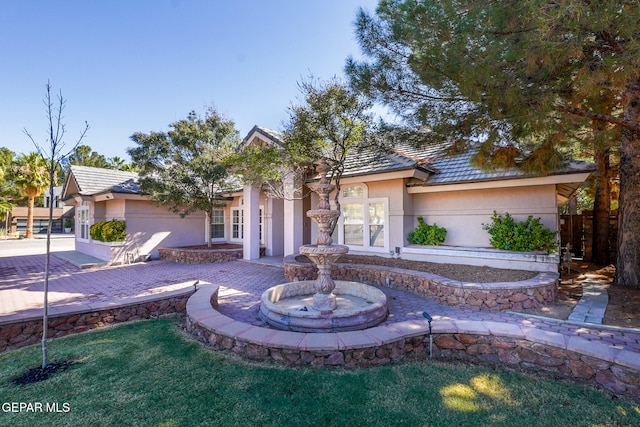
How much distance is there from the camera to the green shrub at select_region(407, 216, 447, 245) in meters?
10.5

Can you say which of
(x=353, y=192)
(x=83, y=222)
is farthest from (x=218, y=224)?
(x=353, y=192)

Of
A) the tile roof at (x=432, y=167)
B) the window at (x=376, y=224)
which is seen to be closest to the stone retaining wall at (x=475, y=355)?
the tile roof at (x=432, y=167)

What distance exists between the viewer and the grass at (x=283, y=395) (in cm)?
304

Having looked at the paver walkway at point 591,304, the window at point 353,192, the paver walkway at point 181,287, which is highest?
the window at point 353,192

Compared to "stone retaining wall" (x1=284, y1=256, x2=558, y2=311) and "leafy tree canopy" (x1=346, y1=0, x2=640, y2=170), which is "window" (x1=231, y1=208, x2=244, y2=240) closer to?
"stone retaining wall" (x1=284, y1=256, x2=558, y2=311)

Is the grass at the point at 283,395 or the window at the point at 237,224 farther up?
the window at the point at 237,224

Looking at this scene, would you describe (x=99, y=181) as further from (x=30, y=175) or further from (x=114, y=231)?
(x=30, y=175)

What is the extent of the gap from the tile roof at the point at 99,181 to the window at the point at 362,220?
10.7m

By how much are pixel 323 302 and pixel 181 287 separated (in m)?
5.29

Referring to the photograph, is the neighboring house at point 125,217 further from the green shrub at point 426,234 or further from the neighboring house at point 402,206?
the green shrub at point 426,234

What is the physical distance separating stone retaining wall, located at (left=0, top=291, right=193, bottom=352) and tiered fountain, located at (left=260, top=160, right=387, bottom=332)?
8.59 feet

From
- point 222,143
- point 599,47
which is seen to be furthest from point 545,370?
point 222,143

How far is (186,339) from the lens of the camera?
204 inches

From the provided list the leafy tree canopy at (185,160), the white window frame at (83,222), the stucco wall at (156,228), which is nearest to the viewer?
the leafy tree canopy at (185,160)
